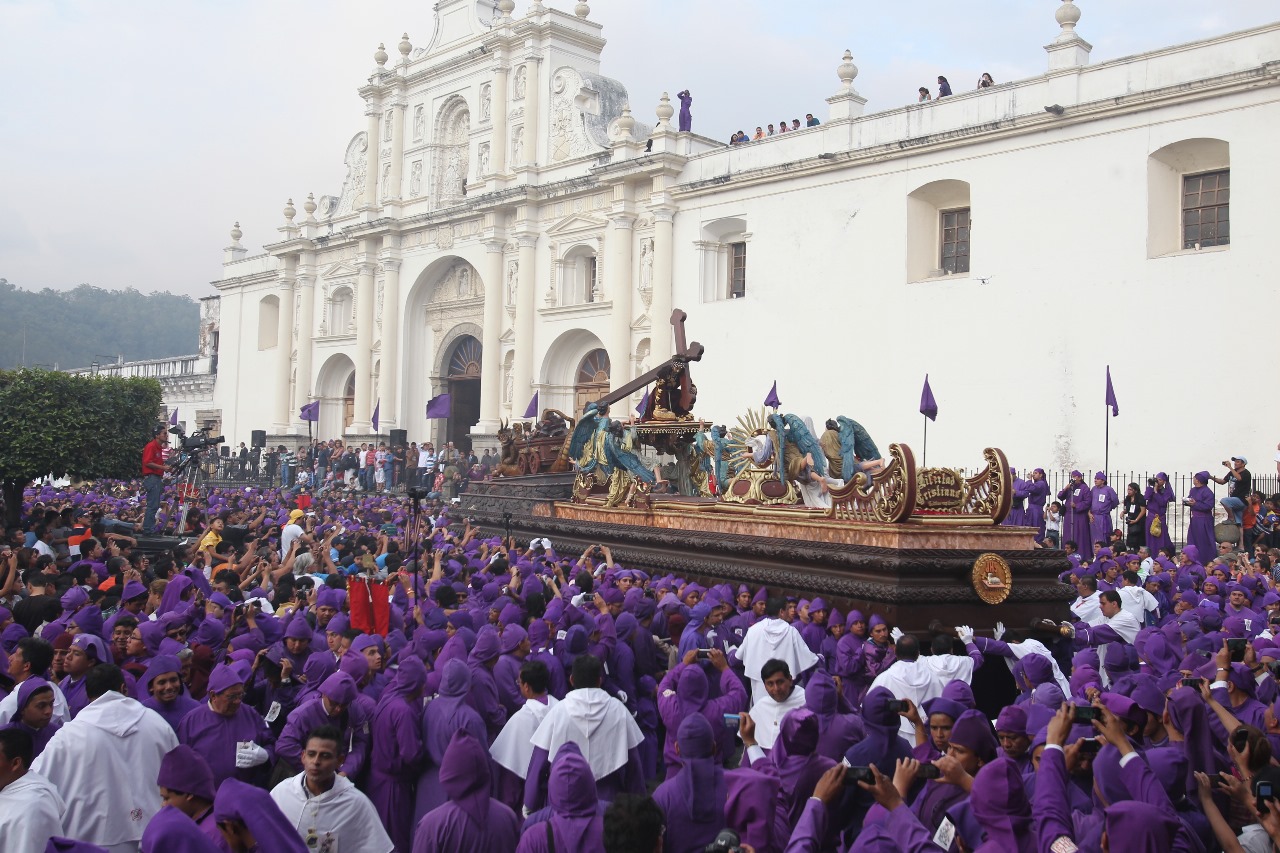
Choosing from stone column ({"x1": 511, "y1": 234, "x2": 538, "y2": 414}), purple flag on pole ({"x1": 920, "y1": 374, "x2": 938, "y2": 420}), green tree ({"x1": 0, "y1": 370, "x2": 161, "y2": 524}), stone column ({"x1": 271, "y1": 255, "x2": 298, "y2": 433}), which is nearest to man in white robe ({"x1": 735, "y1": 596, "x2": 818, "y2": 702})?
purple flag on pole ({"x1": 920, "y1": 374, "x2": 938, "y2": 420})

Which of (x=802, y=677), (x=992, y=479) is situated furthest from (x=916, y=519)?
(x=802, y=677)

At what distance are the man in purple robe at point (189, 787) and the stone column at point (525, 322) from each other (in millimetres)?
23960

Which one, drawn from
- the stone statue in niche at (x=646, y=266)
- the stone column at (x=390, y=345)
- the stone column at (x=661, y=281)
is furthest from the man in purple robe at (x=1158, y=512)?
the stone column at (x=390, y=345)

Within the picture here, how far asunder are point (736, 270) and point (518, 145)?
7.71 meters

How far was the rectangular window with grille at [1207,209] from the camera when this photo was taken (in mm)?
17391

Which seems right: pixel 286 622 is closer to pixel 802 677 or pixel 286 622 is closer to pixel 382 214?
pixel 802 677

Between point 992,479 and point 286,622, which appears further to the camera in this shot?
point 992,479

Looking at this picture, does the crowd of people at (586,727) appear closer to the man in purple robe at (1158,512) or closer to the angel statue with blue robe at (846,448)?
the angel statue with blue robe at (846,448)

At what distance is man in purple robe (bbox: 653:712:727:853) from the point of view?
4406 mm

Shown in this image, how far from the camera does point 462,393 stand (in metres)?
32.0

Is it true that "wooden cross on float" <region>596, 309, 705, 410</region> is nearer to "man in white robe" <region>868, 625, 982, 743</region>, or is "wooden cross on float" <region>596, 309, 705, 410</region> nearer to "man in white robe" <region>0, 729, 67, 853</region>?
"man in white robe" <region>868, 625, 982, 743</region>

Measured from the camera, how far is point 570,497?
17484mm

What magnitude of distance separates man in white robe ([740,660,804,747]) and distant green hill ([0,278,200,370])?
231 ft

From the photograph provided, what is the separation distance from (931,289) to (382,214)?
18.3 meters
